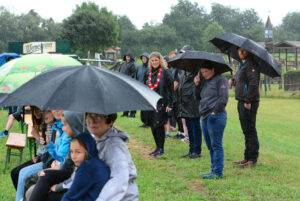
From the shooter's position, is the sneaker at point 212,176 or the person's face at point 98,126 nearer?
the person's face at point 98,126

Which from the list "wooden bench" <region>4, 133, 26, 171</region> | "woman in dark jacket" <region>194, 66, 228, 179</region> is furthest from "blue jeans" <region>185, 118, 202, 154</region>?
"wooden bench" <region>4, 133, 26, 171</region>

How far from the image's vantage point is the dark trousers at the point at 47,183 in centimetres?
518

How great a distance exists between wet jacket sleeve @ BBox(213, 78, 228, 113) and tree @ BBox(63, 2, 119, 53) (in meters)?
54.7

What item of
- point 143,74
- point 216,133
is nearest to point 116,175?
point 216,133

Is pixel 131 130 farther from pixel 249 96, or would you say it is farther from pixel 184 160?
pixel 249 96

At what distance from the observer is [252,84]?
9125 mm

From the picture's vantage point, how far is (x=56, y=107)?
13.6 feet

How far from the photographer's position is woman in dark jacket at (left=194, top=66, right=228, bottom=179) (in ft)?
27.6

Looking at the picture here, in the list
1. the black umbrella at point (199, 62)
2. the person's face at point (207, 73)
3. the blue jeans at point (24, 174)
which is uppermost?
the black umbrella at point (199, 62)

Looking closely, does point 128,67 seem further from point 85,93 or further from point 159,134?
point 85,93

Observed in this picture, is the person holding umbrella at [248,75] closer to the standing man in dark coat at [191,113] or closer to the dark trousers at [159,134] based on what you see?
the standing man in dark coat at [191,113]

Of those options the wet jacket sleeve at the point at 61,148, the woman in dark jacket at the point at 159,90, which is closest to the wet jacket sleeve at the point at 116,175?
the wet jacket sleeve at the point at 61,148

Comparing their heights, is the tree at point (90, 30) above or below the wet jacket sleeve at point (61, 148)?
above

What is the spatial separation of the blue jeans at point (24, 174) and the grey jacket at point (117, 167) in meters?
1.94
